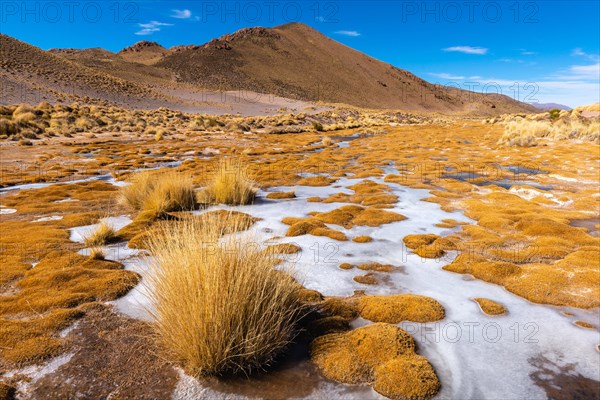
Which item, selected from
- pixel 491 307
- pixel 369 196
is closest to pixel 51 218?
pixel 369 196

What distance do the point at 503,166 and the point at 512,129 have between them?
32.0 ft

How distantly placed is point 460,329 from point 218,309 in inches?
96.4

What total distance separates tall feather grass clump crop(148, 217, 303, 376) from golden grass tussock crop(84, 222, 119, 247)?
310cm

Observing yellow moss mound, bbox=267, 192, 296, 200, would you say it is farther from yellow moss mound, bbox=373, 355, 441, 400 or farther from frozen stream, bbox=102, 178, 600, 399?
yellow moss mound, bbox=373, 355, 441, 400

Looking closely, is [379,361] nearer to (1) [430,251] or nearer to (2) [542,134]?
(1) [430,251]

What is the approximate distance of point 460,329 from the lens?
3.85 meters

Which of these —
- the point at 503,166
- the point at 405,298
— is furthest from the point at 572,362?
the point at 503,166

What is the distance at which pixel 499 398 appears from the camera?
2.97 metres

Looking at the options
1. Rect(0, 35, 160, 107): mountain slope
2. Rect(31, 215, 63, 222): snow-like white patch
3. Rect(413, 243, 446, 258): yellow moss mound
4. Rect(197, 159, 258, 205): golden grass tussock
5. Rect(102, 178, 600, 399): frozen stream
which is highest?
Rect(0, 35, 160, 107): mountain slope

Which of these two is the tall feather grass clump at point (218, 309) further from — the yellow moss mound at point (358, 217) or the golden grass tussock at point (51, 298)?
the yellow moss mound at point (358, 217)

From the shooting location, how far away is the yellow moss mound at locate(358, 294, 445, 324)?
3979mm

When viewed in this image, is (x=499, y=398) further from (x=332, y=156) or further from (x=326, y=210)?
(x=332, y=156)

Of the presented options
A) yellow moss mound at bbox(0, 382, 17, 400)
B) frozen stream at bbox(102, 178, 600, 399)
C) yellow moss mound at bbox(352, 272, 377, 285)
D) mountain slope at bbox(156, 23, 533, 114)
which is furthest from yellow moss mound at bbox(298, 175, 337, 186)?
mountain slope at bbox(156, 23, 533, 114)

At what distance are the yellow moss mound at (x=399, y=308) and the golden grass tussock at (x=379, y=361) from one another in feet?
0.98
